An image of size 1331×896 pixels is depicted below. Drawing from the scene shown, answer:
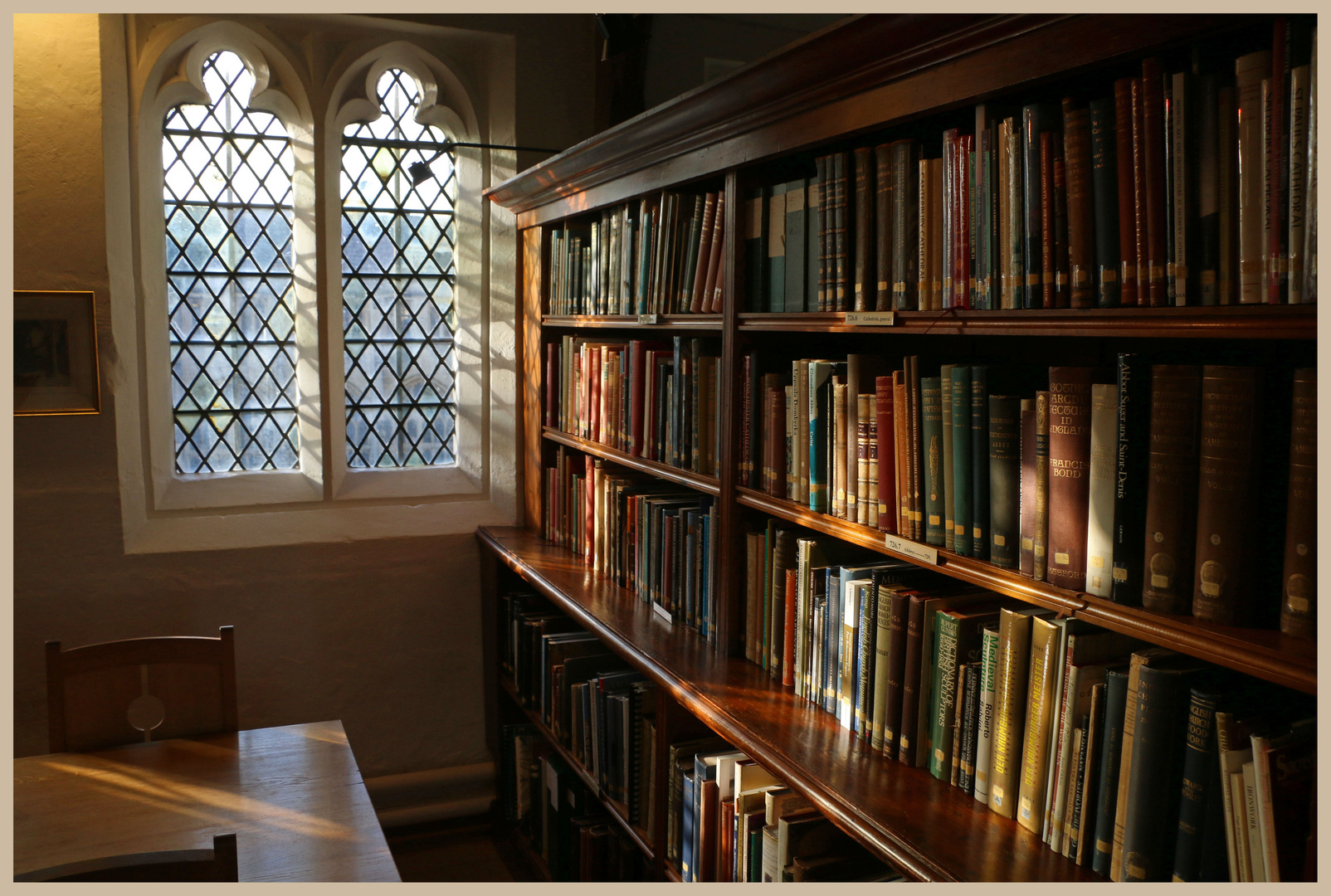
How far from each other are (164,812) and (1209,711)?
1934 mm

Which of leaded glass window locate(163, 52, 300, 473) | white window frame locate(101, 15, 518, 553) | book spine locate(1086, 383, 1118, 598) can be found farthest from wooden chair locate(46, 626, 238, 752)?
book spine locate(1086, 383, 1118, 598)

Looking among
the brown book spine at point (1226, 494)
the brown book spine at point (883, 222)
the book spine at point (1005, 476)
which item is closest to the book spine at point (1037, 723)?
the book spine at point (1005, 476)

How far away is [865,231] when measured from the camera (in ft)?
5.61

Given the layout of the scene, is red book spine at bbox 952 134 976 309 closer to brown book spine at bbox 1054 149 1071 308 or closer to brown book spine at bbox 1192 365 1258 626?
brown book spine at bbox 1054 149 1071 308

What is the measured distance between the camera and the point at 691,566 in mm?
2338

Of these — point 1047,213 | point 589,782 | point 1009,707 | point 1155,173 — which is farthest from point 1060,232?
A: point 589,782

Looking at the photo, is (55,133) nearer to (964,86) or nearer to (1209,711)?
(964,86)

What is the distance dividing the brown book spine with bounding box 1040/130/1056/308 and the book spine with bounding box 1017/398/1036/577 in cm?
16

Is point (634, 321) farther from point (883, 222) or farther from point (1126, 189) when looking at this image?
point (1126, 189)

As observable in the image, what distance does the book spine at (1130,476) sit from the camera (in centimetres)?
122

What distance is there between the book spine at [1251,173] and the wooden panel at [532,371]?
2513 mm

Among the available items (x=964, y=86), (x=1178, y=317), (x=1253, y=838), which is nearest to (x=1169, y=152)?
(x=1178, y=317)

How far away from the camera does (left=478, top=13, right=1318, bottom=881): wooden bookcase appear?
46.5 inches

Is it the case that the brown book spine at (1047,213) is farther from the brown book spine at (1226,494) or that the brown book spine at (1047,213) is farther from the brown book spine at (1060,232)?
the brown book spine at (1226,494)
